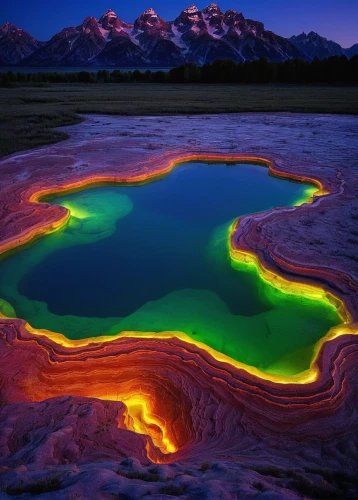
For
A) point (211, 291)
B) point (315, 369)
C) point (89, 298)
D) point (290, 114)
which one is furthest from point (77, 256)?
point (290, 114)

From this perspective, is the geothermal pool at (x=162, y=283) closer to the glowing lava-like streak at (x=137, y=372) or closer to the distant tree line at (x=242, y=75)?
the glowing lava-like streak at (x=137, y=372)

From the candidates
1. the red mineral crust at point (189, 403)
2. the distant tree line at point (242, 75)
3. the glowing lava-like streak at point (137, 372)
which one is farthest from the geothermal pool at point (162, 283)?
the distant tree line at point (242, 75)

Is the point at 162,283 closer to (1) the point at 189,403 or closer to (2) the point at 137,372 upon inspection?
(2) the point at 137,372

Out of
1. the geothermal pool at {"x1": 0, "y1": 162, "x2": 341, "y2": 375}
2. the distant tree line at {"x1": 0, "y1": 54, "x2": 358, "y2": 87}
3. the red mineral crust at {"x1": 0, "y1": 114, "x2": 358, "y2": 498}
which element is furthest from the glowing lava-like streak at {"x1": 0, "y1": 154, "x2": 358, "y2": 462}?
the distant tree line at {"x1": 0, "y1": 54, "x2": 358, "y2": 87}

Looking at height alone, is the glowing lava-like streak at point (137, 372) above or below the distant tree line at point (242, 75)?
below

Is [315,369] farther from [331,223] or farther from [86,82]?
[86,82]

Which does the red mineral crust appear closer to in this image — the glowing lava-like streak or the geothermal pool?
the glowing lava-like streak
